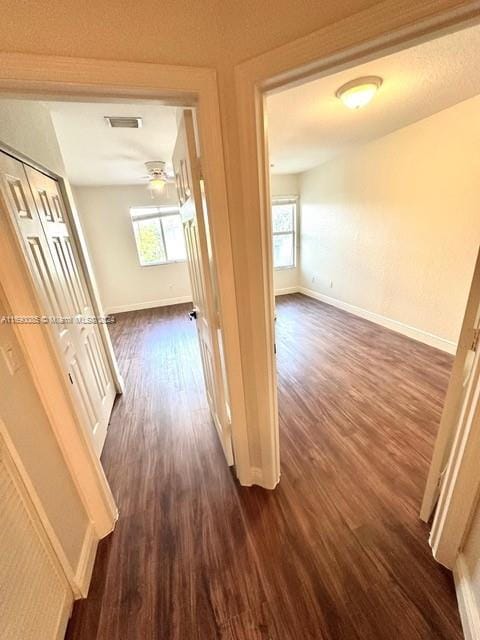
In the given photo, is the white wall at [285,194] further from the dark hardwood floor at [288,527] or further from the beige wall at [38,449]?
the beige wall at [38,449]

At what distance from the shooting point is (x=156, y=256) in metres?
5.67

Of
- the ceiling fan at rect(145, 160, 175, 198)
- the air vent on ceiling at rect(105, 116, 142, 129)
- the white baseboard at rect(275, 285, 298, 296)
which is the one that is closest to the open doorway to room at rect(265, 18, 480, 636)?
the white baseboard at rect(275, 285, 298, 296)

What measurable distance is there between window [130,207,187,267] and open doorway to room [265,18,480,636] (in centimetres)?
254

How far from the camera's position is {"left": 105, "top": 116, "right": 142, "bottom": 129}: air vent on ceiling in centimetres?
Answer: 211

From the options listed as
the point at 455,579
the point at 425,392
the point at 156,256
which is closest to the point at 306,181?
the point at 156,256

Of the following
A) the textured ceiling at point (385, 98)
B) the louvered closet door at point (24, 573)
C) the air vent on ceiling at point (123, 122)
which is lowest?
the louvered closet door at point (24, 573)

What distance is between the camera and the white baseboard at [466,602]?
94cm

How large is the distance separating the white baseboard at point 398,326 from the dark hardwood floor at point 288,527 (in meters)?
0.41

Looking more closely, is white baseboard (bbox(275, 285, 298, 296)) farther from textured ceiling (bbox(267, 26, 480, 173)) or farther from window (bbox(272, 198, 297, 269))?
textured ceiling (bbox(267, 26, 480, 173))

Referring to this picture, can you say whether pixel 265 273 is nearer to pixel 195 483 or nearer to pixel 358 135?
pixel 195 483

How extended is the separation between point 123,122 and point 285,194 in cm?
386

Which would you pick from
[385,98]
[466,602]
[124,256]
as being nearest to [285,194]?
[385,98]

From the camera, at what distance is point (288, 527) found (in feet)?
4.60

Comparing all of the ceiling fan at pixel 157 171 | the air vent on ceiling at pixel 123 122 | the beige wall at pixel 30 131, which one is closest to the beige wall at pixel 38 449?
the beige wall at pixel 30 131
